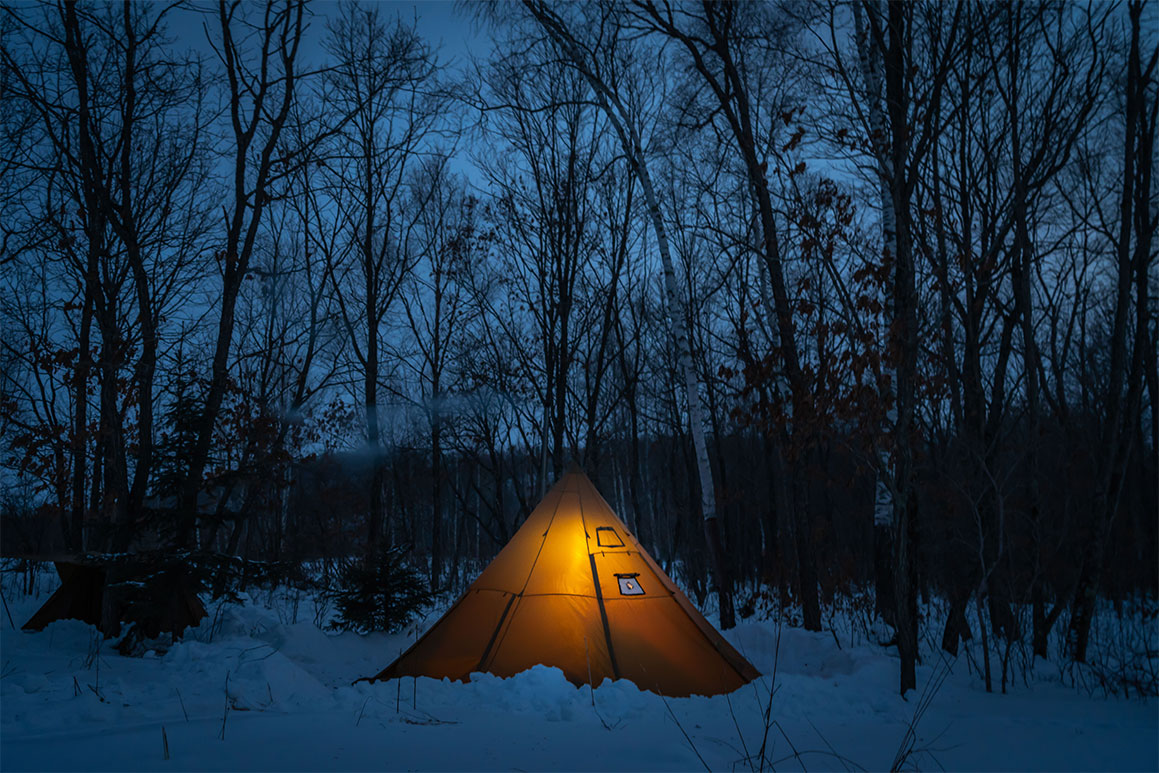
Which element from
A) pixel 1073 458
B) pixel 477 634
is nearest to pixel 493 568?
pixel 477 634

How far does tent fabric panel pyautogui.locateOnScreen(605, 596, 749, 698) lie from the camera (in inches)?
238

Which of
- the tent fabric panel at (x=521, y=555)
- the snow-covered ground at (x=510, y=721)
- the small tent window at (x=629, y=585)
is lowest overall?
the snow-covered ground at (x=510, y=721)

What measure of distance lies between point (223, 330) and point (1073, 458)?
15126mm

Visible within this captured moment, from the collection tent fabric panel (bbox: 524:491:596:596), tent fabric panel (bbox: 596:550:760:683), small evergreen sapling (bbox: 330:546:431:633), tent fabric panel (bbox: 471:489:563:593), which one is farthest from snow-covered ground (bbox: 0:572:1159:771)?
small evergreen sapling (bbox: 330:546:431:633)

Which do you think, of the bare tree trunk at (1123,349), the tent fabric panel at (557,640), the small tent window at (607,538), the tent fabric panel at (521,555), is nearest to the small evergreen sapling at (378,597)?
the tent fabric panel at (521,555)

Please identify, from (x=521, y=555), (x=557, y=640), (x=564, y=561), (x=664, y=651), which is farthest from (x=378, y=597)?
(x=664, y=651)

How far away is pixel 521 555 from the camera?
7.15 meters

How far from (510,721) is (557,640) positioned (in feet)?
5.25

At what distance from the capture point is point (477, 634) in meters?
6.57

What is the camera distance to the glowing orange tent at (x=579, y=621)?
6.15 meters

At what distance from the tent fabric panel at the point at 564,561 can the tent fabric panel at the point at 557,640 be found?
0.11 m

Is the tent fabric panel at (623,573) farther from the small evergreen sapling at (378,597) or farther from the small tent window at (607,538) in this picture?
the small evergreen sapling at (378,597)

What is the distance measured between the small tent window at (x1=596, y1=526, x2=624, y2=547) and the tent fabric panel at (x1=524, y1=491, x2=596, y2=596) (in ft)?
0.53

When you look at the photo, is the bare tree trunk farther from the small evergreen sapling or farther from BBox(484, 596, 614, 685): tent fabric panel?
the small evergreen sapling
